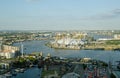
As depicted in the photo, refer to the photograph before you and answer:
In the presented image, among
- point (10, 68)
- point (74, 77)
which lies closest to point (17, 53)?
point (10, 68)

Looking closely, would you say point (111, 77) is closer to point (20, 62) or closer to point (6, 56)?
point (20, 62)

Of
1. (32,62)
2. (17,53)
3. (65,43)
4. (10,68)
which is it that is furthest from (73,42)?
(10,68)

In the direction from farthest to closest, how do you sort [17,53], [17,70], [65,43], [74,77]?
[65,43], [17,53], [17,70], [74,77]

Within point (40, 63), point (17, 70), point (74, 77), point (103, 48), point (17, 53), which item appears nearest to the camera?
point (74, 77)

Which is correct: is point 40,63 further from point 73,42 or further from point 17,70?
point 73,42

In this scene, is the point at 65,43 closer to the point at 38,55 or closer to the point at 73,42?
the point at 73,42

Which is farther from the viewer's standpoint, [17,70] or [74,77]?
[17,70]

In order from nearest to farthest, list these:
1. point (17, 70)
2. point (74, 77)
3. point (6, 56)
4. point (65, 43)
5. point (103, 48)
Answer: point (74, 77) < point (17, 70) < point (6, 56) < point (103, 48) < point (65, 43)

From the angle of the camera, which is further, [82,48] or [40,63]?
[82,48]

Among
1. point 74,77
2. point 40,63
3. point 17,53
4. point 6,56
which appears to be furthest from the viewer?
point 17,53
